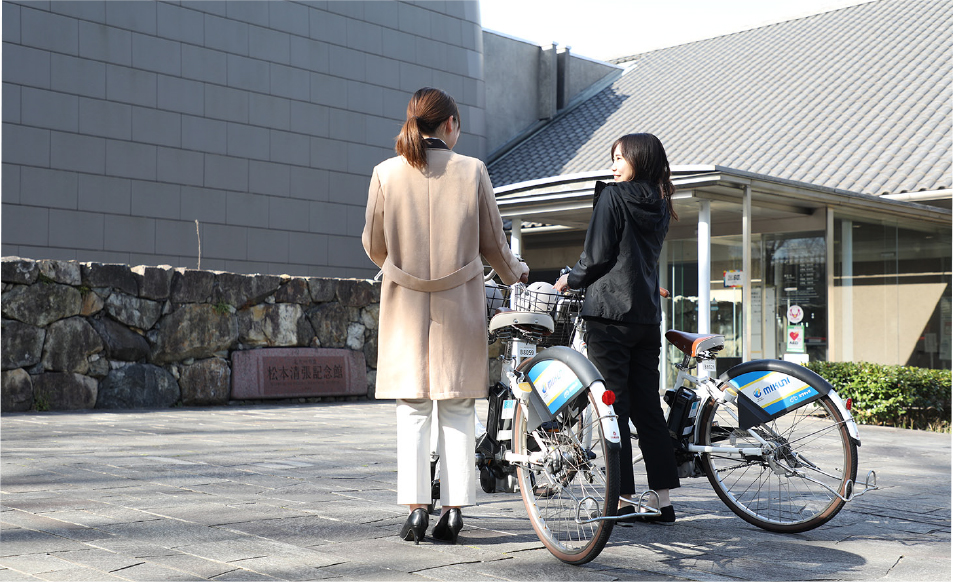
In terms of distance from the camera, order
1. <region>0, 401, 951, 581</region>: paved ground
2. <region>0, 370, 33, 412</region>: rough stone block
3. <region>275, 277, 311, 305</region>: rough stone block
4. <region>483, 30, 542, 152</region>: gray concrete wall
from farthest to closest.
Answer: <region>483, 30, 542, 152</region>: gray concrete wall → <region>275, 277, 311, 305</region>: rough stone block → <region>0, 370, 33, 412</region>: rough stone block → <region>0, 401, 951, 581</region>: paved ground

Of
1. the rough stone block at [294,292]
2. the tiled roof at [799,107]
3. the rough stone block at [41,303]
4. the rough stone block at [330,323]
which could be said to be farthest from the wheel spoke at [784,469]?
the tiled roof at [799,107]

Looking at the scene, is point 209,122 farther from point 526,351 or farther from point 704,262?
point 526,351

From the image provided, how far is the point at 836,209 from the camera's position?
39.4 ft

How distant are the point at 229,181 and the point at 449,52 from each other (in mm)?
4946

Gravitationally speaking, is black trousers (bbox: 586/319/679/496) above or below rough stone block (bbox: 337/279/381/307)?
below

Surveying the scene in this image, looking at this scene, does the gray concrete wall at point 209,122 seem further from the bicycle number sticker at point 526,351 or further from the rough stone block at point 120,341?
the bicycle number sticker at point 526,351

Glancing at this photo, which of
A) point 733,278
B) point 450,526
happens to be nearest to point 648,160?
point 450,526

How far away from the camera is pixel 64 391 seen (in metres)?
8.85

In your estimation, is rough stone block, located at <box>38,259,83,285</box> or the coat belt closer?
the coat belt

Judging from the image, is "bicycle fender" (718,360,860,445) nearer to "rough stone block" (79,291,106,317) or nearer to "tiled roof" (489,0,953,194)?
"rough stone block" (79,291,106,317)

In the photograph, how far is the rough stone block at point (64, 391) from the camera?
8.68 metres

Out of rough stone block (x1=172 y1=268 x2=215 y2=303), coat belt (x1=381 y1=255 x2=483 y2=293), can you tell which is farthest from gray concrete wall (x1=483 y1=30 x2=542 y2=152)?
coat belt (x1=381 y1=255 x2=483 y2=293)

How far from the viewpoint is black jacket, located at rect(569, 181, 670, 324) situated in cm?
388

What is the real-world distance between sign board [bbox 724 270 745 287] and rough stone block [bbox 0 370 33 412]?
8073 millimetres
